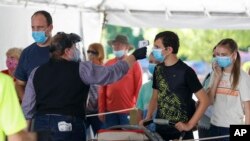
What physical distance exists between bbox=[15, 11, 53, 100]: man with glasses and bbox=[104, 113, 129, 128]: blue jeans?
88.7 inches

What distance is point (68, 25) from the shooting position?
881 centimetres

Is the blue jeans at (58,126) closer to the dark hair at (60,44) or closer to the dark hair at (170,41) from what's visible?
the dark hair at (60,44)

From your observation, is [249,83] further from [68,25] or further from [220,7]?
[68,25]

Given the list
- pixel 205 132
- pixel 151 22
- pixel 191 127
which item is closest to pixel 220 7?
pixel 151 22

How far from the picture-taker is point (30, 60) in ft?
18.5

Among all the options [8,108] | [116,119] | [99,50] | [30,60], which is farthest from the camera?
[99,50]

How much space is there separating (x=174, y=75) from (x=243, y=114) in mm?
734

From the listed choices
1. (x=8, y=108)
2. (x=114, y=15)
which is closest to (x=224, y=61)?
(x=8, y=108)

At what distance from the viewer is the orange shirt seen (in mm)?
7949

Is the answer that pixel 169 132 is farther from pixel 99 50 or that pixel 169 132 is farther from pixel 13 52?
pixel 99 50

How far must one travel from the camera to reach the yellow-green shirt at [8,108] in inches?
113

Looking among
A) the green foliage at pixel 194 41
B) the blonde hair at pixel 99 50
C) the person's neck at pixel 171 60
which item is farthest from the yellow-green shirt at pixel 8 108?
the green foliage at pixel 194 41

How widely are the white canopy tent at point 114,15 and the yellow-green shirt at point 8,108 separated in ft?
14.8

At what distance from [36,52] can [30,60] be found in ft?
0.29
